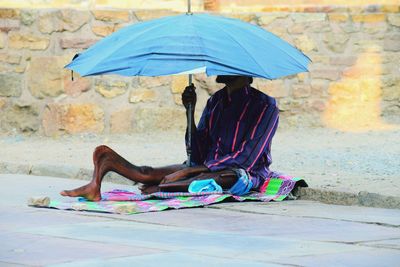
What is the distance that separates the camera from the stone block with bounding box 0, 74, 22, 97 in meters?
13.9

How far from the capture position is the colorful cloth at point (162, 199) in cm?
845

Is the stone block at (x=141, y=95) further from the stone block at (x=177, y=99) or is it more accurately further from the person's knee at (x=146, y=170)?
the person's knee at (x=146, y=170)

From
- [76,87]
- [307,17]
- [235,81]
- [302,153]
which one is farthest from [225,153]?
[307,17]

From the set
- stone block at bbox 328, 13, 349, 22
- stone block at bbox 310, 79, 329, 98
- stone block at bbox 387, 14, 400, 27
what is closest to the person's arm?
stone block at bbox 310, 79, 329, 98

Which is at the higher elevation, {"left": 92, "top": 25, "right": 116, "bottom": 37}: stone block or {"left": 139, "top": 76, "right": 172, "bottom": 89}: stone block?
{"left": 92, "top": 25, "right": 116, "bottom": 37}: stone block

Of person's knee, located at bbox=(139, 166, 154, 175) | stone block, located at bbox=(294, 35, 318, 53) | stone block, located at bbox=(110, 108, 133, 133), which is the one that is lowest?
person's knee, located at bbox=(139, 166, 154, 175)

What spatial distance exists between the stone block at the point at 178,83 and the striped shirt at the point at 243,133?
15.3 feet

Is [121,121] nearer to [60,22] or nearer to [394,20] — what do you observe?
[60,22]

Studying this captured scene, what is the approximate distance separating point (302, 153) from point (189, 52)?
4154 millimetres

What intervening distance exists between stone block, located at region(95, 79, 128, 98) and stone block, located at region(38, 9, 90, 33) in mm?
737

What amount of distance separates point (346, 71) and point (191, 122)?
5615 millimetres

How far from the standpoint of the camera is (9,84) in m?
13.9

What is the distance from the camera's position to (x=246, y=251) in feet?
21.5

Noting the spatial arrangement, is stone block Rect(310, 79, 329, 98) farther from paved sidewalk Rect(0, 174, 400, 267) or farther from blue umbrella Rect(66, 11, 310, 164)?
blue umbrella Rect(66, 11, 310, 164)
